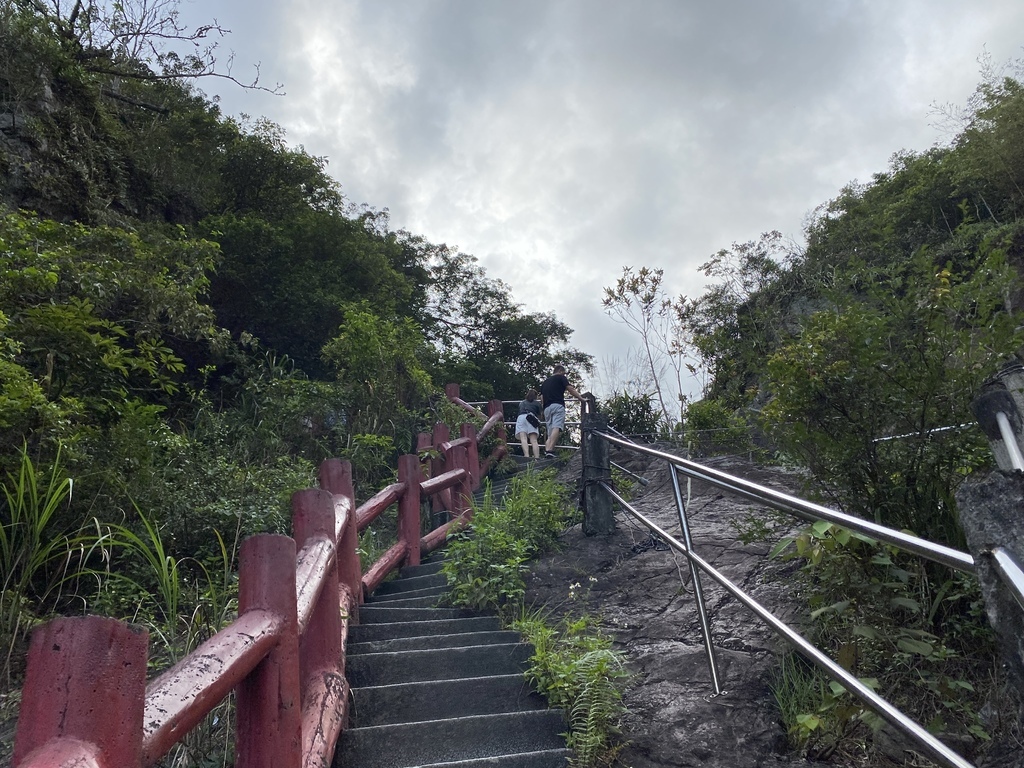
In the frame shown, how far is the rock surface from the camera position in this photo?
3.02m

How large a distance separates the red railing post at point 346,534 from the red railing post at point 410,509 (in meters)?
1.36

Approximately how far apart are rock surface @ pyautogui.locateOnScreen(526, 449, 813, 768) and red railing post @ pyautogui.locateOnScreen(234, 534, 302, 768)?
4.55ft

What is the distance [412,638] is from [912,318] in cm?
308

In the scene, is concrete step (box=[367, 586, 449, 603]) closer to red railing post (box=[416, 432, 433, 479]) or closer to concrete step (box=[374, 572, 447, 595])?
concrete step (box=[374, 572, 447, 595])

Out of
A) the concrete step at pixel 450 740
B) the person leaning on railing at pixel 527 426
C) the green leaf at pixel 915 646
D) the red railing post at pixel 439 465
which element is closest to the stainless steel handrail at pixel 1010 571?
the green leaf at pixel 915 646

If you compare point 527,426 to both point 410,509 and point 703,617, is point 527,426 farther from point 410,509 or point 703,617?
point 703,617

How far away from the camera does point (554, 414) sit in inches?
449

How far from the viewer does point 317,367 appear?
1437 centimetres

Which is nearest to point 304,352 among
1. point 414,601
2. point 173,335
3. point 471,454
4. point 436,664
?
point 173,335

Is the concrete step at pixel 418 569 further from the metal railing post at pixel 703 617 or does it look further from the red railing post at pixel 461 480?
the metal railing post at pixel 703 617

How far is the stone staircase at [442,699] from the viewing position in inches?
127

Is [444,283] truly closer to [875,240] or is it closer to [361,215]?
[361,215]

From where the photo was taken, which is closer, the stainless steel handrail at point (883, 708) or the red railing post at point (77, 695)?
the red railing post at point (77, 695)

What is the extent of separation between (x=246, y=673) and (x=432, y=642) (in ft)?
7.58
